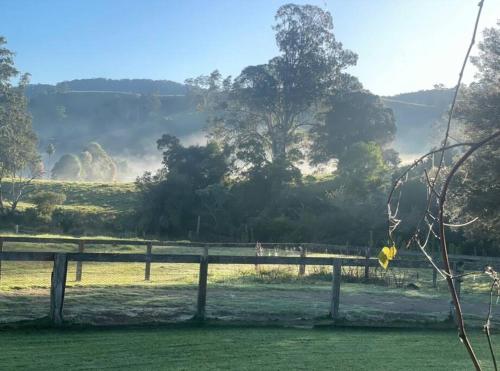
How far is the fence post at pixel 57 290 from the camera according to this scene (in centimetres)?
812

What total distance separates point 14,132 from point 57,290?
53748 mm

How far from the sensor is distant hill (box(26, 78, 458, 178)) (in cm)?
15088

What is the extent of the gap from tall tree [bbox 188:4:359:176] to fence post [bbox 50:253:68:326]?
5052cm

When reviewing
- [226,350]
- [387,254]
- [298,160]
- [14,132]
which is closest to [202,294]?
[226,350]

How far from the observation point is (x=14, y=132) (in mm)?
57250

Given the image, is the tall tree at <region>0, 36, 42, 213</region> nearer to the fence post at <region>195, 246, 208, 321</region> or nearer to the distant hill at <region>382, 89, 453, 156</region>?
the fence post at <region>195, 246, 208, 321</region>

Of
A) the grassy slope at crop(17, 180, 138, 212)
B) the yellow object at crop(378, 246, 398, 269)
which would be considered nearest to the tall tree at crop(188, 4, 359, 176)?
the grassy slope at crop(17, 180, 138, 212)

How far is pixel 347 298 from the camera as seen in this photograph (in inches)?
501

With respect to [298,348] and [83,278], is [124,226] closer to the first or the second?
[83,278]

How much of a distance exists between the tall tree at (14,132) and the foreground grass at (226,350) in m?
51.2

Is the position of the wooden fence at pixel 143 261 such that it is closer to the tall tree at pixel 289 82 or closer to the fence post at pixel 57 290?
the fence post at pixel 57 290

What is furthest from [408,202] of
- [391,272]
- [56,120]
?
[56,120]

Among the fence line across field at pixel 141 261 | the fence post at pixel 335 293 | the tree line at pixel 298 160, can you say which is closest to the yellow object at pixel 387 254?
the fence line across field at pixel 141 261

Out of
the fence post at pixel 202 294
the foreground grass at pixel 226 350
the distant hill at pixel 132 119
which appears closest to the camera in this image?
the foreground grass at pixel 226 350
